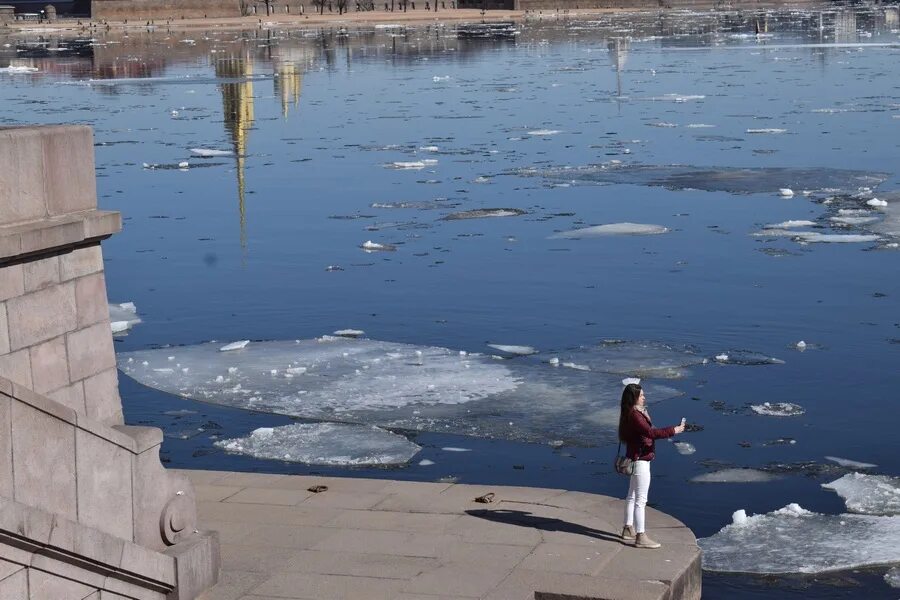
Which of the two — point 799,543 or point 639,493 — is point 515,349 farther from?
point 639,493

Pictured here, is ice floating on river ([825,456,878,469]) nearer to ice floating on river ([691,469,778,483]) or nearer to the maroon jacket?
ice floating on river ([691,469,778,483])

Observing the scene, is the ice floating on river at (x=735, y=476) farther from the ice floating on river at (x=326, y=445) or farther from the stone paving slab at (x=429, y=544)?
the ice floating on river at (x=326, y=445)

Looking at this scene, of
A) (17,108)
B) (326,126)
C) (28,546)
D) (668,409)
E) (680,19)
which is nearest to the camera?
(28,546)

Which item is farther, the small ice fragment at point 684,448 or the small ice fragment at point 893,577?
the small ice fragment at point 684,448

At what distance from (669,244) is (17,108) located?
27.3m

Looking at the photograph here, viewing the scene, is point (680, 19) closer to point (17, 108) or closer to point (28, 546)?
point (17, 108)

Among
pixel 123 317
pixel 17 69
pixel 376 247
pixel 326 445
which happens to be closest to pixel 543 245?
pixel 376 247

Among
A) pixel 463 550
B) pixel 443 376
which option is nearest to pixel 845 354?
pixel 443 376

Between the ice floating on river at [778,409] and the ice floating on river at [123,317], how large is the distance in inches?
298

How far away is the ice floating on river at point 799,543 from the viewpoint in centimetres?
987

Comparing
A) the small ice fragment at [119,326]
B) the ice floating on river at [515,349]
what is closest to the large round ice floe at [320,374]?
the ice floating on river at [515,349]

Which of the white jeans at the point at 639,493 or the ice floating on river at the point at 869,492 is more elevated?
the white jeans at the point at 639,493

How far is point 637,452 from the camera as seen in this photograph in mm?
9461

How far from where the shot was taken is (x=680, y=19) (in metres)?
106
